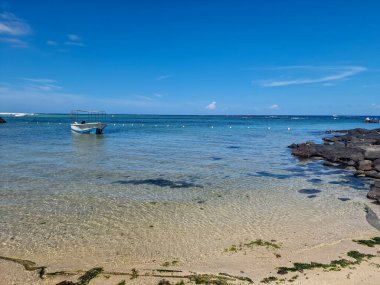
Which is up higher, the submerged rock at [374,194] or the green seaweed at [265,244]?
the submerged rock at [374,194]

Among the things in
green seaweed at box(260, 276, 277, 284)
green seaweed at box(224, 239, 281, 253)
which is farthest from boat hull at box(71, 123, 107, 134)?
green seaweed at box(260, 276, 277, 284)

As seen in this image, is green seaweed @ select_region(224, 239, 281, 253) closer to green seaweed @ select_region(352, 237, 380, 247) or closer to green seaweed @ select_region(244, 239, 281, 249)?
green seaweed @ select_region(244, 239, 281, 249)

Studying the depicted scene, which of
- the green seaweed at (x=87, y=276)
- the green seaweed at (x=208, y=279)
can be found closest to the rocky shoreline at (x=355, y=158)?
the green seaweed at (x=208, y=279)

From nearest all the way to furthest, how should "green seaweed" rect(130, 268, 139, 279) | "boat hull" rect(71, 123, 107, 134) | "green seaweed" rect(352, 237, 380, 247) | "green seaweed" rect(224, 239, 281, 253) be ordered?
1. "green seaweed" rect(130, 268, 139, 279)
2. "green seaweed" rect(224, 239, 281, 253)
3. "green seaweed" rect(352, 237, 380, 247)
4. "boat hull" rect(71, 123, 107, 134)

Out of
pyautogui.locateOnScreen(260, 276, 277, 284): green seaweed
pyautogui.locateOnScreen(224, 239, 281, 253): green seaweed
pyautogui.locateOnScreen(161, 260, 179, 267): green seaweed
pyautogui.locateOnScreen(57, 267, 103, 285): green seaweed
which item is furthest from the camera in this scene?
pyautogui.locateOnScreen(224, 239, 281, 253): green seaweed

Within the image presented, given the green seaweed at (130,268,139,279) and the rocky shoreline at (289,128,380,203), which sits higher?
the rocky shoreline at (289,128,380,203)

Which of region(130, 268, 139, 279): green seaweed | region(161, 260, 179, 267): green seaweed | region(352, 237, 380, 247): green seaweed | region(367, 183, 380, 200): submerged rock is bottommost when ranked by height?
region(161, 260, 179, 267): green seaweed

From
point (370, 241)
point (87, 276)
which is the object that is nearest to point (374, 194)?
point (370, 241)

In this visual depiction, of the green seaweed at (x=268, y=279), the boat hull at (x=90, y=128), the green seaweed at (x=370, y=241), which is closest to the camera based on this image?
the green seaweed at (x=268, y=279)

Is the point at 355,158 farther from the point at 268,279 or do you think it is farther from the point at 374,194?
the point at 268,279

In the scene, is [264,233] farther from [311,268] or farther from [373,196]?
[373,196]

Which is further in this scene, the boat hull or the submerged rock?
the boat hull

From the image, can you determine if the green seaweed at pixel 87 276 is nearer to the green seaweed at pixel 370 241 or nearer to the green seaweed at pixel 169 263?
the green seaweed at pixel 169 263

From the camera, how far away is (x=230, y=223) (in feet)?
36.7
